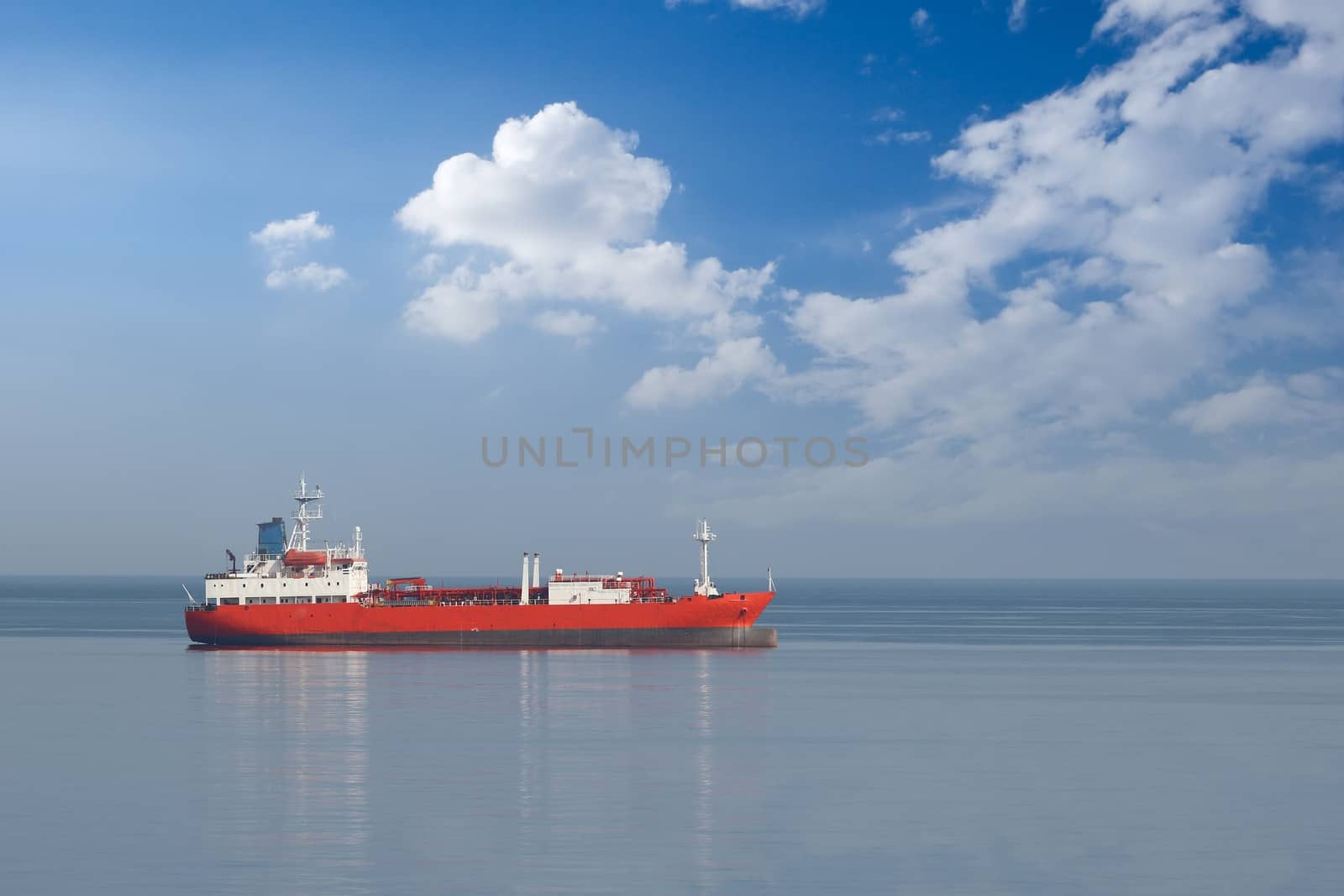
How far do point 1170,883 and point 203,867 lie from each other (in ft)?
68.6

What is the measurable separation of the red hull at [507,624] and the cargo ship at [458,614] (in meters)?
0.06

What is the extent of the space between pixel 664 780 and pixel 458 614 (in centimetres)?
5234

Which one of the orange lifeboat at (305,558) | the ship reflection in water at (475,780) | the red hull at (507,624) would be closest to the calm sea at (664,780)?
the ship reflection in water at (475,780)

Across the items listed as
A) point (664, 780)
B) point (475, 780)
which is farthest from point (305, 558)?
point (664, 780)

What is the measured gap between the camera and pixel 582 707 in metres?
57.4

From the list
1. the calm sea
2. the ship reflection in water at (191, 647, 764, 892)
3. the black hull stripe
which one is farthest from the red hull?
the ship reflection in water at (191, 647, 764, 892)

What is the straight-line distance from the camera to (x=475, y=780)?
39781 mm

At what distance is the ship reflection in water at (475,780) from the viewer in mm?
30125

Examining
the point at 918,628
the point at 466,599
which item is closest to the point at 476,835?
the point at 466,599

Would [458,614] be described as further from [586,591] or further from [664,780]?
[664,780]

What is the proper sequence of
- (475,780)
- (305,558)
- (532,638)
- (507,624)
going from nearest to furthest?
(475,780) < (532,638) < (507,624) < (305,558)

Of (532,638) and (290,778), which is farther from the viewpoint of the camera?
(532,638)

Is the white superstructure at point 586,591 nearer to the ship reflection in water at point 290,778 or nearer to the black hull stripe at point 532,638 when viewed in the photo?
the black hull stripe at point 532,638

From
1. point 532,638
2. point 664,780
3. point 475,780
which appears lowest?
point 664,780
